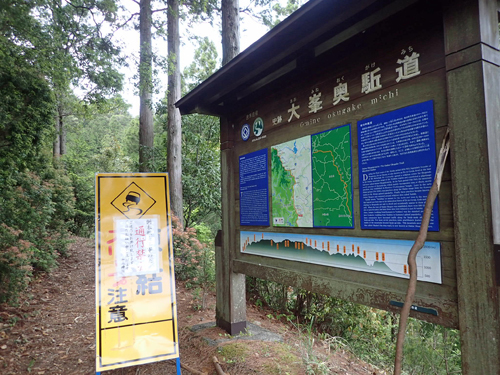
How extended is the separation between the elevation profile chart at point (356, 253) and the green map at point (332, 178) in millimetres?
151

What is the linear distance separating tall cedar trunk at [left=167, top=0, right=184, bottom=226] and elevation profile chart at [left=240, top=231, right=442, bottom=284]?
4.60 m

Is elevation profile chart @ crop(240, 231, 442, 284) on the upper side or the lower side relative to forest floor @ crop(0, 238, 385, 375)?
upper

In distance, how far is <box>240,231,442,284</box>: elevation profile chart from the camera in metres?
1.80

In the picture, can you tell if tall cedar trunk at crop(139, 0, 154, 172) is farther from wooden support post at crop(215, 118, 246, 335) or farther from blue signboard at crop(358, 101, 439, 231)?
blue signboard at crop(358, 101, 439, 231)

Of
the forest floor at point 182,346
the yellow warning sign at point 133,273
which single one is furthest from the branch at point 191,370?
the yellow warning sign at point 133,273

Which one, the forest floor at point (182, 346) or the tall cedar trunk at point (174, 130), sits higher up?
the tall cedar trunk at point (174, 130)

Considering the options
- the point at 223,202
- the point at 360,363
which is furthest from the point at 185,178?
the point at 360,363

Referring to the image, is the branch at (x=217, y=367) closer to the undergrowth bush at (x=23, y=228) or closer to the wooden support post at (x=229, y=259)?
the wooden support post at (x=229, y=259)

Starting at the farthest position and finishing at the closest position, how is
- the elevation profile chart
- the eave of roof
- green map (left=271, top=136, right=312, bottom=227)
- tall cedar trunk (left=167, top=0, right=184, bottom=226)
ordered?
tall cedar trunk (left=167, top=0, right=184, bottom=226) → green map (left=271, top=136, right=312, bottom=227) → the eave of roof → the elevation profile chart

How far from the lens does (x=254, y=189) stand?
11.1ft

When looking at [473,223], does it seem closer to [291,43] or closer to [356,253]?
[356,253]

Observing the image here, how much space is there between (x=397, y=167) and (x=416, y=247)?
0.51 m

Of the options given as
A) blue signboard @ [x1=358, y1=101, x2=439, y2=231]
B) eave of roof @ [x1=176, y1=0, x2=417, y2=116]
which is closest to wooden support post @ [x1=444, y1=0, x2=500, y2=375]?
blue signboard @ [x1=358, y1=101, x2=439, y2=231]

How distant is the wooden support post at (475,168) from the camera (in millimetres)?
1527
